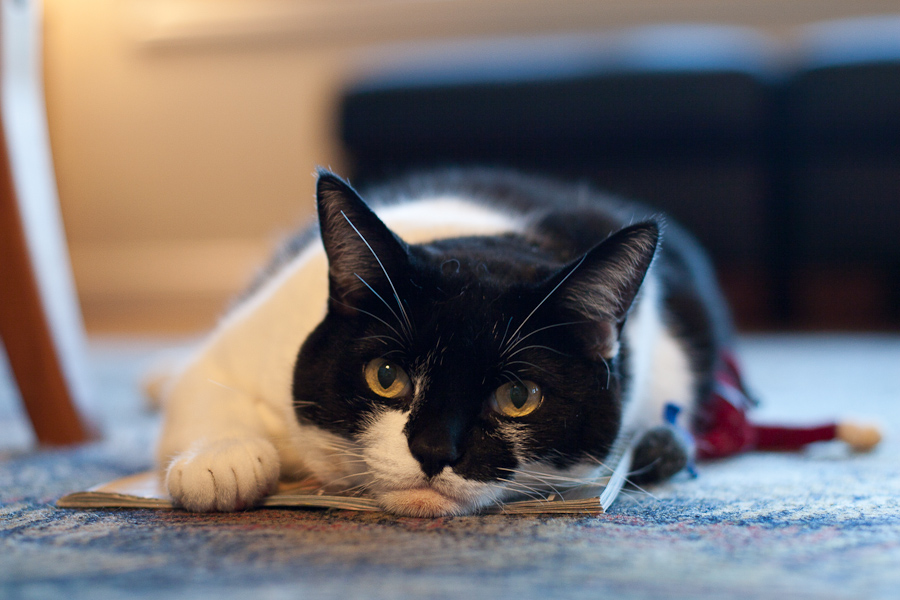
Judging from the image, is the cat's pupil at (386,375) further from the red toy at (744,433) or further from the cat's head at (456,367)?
the red toy at (744,433)

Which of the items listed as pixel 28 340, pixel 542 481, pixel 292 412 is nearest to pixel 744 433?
pixel 542 481

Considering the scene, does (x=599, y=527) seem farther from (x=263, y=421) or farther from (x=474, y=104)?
(x=474, y=104)

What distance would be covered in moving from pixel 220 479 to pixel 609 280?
52 cm

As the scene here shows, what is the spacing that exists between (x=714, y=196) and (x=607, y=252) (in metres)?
2.38

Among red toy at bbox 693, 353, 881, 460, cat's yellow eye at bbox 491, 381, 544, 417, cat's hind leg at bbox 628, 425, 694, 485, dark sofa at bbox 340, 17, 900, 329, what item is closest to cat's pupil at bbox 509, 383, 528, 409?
cat's yellow eye at bbox 491, 381, 544, 417

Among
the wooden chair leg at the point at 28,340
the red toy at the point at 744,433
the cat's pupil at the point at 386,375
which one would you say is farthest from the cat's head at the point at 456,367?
the wooden chair leg at the point at 28,340

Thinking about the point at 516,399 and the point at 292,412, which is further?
Result: the point at 292,412

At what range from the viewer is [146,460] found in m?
1.28

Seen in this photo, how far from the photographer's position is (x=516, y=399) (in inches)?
35.5

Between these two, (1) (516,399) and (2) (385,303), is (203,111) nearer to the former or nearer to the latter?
(2) (385,303)

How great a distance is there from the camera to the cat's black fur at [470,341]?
87 cm

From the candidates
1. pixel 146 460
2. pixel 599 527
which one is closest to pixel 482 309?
pixel 599 527

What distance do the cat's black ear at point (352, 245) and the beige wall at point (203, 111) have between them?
10.3 feet

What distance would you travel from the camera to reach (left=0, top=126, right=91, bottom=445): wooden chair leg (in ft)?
4.24
